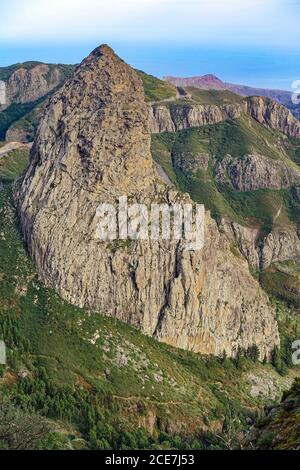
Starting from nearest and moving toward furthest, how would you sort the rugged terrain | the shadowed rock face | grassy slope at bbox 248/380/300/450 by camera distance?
grassy slope at bbox 248/380/300/450, the rugged terrain, the shadowed rock face

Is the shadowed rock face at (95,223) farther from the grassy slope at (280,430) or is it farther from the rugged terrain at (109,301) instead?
the grassy slope at (280,430)

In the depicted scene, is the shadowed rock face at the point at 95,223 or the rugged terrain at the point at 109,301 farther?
the shadowed rock face at the point at 95,223

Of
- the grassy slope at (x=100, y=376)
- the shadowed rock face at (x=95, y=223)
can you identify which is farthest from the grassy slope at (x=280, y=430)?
the shadowed rock face at (x=95, y=223)

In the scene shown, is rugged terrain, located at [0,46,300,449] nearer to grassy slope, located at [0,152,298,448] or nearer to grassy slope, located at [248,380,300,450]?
grassy slope, located at [0,152,298,448]

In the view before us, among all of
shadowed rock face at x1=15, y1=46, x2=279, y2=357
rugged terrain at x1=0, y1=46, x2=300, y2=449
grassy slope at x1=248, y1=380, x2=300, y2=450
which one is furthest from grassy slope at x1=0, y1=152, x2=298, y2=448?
grassy slope at x1=248, y1=380, x2=300, y2=450

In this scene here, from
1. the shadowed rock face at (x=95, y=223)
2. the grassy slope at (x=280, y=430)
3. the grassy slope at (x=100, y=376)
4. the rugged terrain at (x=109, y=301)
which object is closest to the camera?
the grassy slope at (x=280, y=430)
